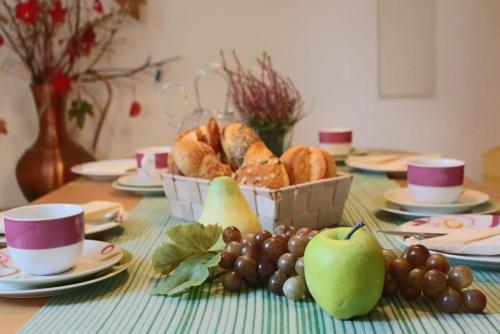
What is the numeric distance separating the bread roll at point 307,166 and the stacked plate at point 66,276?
1.16 ft

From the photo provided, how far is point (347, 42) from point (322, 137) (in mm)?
1210

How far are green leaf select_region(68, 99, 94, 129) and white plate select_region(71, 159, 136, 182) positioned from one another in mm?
962

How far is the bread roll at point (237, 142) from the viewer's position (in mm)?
1221

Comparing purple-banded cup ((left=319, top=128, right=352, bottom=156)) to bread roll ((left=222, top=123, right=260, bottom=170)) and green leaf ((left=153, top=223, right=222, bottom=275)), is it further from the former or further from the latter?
green leaf ((left=153, top=223, right=222, bottom=275))

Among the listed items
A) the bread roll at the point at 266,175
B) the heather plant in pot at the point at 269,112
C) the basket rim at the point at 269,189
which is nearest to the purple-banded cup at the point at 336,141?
the heather plant in pot at the point at 269,112

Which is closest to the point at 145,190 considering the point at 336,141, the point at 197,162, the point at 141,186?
the point at 141,186

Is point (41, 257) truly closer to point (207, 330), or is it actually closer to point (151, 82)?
point (207, 330)

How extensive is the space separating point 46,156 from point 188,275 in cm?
222

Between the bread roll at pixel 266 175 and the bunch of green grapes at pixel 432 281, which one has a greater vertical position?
the bread roll at pixel 266 175

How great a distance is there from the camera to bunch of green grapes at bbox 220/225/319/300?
727mm

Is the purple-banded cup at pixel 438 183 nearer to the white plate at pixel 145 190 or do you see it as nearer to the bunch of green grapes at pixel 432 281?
the bunch of green grapes at pixel 432 281

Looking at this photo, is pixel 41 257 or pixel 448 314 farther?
pixel 41 257

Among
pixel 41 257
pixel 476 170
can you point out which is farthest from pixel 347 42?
pixel 41 257

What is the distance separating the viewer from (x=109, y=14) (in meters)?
2.92
